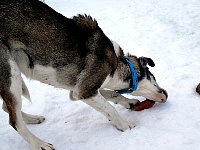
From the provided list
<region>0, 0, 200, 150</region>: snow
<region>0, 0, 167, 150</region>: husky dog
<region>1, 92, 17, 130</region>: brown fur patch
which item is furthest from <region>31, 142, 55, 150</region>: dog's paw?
<region>1, 92, 17, 130</region>: brown fur patch

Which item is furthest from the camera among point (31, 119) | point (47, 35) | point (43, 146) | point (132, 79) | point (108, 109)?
point (31, 119)

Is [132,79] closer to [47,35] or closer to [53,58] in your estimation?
[53,58]

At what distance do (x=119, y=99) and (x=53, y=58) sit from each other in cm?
138

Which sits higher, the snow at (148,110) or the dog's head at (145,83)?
the dog's head at (145,83)

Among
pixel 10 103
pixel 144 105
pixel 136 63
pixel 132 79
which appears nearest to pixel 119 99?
pixel 144 105

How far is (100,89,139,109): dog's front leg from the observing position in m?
5.38

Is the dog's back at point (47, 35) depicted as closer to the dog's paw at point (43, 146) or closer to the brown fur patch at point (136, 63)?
the brown fur patch at point (136, 63)

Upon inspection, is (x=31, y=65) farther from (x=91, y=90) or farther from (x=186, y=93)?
(x=186, y=93)

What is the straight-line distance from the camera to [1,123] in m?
5.55

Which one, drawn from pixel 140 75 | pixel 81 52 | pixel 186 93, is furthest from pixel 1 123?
pixel 186 93

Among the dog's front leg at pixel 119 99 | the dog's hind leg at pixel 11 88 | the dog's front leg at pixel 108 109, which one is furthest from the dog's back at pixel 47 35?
the dog's front leg at pixel 119 99

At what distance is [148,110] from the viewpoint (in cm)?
524

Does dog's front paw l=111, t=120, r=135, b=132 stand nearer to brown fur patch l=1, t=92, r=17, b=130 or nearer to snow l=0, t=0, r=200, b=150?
snow l=0, t=0, r=200, b=150

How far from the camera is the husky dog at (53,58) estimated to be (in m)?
4.27
